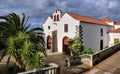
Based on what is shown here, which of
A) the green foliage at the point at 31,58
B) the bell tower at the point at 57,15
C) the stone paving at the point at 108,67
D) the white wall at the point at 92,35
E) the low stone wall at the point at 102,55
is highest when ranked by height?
the bell tower at the point at 57,15

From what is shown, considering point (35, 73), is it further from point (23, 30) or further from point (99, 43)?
point (99, 43)

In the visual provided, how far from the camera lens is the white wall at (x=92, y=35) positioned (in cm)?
2783

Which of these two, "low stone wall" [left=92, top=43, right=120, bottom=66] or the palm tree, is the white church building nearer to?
"low stone wall" [left=92, top=43, right=120, bottom=66]

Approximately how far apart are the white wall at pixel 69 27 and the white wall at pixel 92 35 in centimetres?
165

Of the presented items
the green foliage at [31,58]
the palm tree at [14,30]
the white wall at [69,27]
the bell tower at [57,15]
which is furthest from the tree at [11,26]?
the bell tower at [57,15]

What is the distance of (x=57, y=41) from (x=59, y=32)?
1.95 m

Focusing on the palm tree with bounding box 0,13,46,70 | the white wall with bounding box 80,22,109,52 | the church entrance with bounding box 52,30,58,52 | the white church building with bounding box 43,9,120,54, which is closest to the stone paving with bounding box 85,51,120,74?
the palm tree with bounding box 0,13,46,70

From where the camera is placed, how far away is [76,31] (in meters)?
27.1

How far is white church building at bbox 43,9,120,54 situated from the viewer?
27516mm

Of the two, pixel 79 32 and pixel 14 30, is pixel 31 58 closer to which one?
pixel 14 30

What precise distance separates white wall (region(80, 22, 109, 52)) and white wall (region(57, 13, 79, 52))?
165cm

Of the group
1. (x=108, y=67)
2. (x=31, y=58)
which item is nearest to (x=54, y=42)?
(x=108, y=67)

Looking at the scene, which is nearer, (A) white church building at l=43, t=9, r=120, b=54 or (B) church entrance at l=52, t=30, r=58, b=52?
(A) white church building at l=43, t=9, r=120, b=54

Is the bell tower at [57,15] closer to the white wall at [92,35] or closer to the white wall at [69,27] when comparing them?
the white wall at [69,27]
